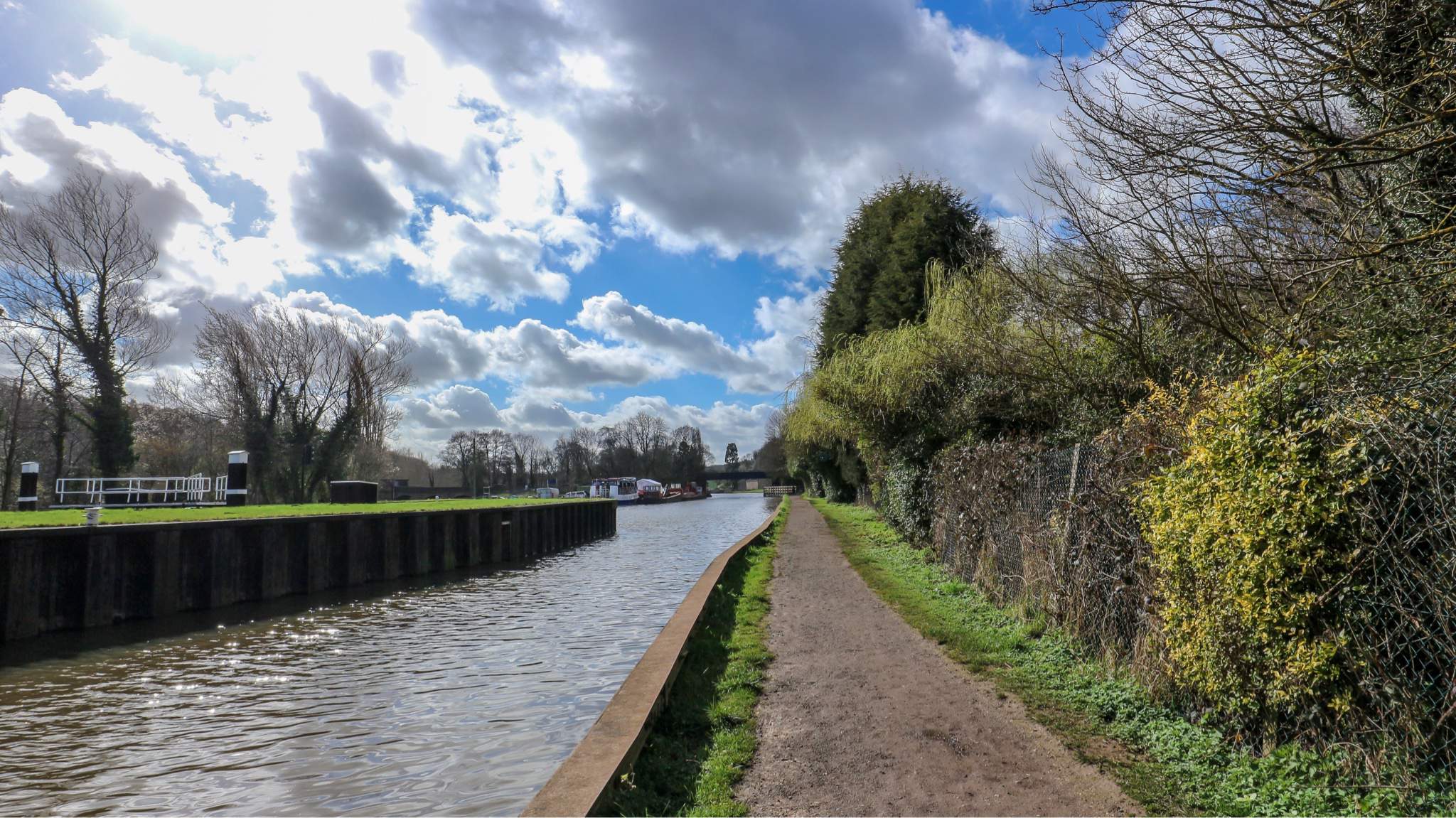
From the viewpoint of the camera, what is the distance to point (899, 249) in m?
23.8

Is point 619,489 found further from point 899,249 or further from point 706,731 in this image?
point 706,731

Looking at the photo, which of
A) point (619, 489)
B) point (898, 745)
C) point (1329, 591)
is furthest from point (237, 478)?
point (619, 489)

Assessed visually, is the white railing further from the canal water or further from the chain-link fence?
the chain-link fence

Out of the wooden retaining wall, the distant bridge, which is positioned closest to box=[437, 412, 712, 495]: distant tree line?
the distant bridge

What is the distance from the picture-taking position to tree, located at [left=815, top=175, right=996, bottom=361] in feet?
74.8

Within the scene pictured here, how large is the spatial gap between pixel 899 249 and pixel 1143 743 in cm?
2042

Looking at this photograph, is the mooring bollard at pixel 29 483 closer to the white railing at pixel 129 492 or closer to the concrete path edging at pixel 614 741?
the white railing at pixel 129 492

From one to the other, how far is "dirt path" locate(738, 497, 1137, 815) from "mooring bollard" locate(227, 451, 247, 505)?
23166 millimetres

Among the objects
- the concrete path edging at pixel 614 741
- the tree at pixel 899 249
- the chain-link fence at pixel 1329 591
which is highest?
the tree at pixel 899 249

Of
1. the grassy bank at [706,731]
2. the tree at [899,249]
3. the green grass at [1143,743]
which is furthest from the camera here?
the tree at [899,249]

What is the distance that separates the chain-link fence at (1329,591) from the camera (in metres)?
3.40

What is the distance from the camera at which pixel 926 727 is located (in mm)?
5109

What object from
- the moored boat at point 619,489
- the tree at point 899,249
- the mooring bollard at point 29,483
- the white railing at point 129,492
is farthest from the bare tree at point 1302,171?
the moored boat at point 619,489

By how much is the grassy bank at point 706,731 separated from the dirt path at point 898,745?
13 cm
